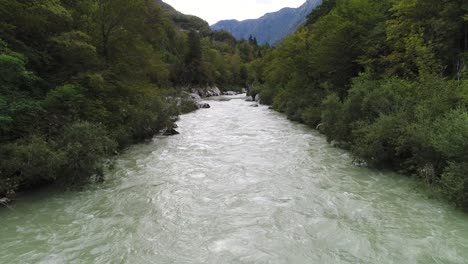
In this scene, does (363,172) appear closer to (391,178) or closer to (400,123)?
(391,178)

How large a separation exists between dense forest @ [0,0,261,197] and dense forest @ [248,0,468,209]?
10.2 m

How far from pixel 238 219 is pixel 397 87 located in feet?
34.0

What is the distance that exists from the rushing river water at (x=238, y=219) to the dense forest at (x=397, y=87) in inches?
41.1

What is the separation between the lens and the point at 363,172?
489 inches

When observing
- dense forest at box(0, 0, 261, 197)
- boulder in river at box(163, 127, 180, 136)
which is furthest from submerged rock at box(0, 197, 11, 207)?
boulder in river at box(163, 127, 180, 136)

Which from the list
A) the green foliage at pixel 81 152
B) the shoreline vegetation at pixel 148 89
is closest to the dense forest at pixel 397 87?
the shoreline vegetation at pixel 148 89

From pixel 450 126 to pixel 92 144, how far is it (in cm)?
1050

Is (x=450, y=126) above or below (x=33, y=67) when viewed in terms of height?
below

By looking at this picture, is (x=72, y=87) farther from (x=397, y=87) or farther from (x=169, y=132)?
(x=397, y=87)

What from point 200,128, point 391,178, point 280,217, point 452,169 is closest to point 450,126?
point 452,169

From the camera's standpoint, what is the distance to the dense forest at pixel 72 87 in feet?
31.4

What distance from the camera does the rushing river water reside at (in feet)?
22.1

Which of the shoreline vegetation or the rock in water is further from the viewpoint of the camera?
the rock in water

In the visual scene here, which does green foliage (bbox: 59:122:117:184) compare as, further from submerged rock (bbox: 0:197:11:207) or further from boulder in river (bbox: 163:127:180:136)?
boulder in river (bbox: 163:127:180:136)
